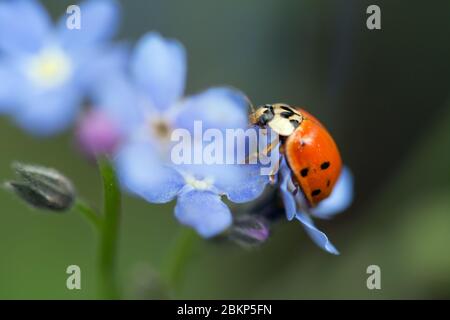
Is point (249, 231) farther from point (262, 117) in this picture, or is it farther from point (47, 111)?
point (47, 111)

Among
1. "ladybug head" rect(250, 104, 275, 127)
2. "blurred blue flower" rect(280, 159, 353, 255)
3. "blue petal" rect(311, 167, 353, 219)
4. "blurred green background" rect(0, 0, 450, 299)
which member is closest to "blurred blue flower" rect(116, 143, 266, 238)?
"blurred blue flower" rect(280, 159, 353, 255)

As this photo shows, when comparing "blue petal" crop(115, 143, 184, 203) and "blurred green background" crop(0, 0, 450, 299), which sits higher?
"blurred green background" crop(0, 0, 450, 299)

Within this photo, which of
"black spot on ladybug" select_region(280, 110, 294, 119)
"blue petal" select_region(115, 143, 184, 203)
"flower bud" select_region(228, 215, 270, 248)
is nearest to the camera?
"blue petal" select_region(115, 143, 184, 203)

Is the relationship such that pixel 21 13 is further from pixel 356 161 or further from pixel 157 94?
pixel 356 161

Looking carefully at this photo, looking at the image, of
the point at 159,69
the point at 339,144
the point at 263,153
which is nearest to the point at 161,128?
the point at 159,69

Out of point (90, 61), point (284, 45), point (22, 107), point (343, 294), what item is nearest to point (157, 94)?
point (90, 61)

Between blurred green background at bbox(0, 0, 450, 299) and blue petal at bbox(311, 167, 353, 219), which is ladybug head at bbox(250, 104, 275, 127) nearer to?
blue petal at bbox(311, 167, 353, 219)
